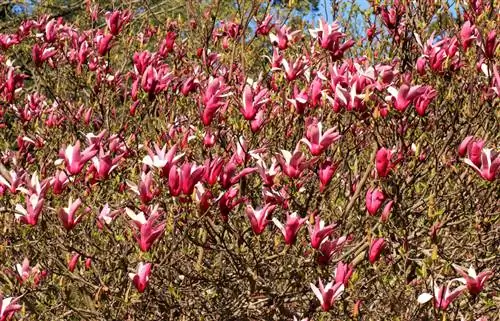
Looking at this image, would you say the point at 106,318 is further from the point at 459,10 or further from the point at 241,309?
the point at 459,10

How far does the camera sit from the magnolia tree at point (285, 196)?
2.64m

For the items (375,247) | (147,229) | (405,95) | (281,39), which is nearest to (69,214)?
(147,229)

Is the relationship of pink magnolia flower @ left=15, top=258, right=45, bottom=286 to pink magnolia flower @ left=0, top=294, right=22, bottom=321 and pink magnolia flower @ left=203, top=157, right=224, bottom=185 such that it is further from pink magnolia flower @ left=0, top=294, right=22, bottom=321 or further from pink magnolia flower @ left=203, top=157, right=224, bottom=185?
pink magnolia flower @ left=203, top=157, right=224, bottom=185

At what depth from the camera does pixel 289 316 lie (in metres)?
3.18

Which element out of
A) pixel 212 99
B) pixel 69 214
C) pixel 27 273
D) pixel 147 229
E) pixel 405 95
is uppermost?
pixel 405 95

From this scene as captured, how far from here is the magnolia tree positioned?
104 inches

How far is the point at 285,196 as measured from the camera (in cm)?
300

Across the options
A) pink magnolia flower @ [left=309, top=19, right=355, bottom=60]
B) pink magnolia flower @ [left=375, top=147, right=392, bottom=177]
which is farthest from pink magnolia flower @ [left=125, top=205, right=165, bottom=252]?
pink magnolia flower @ [left=309, top=19, right=355, bottom=60]

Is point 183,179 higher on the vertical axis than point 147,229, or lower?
higher

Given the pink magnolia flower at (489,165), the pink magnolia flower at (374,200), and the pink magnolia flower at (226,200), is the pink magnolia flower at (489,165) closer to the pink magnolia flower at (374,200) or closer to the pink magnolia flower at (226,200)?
the pink magnolia flower at (374,200)

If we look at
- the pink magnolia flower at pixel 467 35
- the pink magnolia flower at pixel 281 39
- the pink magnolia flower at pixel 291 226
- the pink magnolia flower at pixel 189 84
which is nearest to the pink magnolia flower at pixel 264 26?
the pink magnolia flower at pixel 281 39

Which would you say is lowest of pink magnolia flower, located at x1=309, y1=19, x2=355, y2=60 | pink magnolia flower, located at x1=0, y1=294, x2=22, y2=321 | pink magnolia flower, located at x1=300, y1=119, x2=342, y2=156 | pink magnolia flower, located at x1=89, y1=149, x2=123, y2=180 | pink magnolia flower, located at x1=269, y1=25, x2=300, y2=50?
pink magnolia flower, located at x1=0, y1=294, x2=22, y2=321

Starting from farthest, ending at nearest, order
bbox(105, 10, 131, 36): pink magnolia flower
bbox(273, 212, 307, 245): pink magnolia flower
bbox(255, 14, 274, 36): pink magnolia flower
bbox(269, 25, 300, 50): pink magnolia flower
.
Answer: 1. bbox(255, 14, 274, 36): pink magnolia flower
2. bbox(269, 25, 300, 50): pink magnolia flower
3. bbox(105, 10, 131, 36): pink magnolia flower
4. bbox(273, 212, 307, 245): pink magnolia flower

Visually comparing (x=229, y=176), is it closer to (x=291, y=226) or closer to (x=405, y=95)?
(x=291, y=226)
